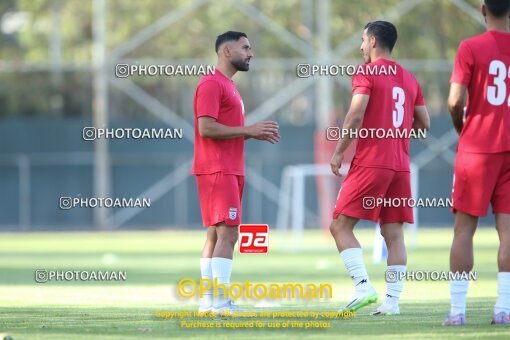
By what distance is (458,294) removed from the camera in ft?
27.2

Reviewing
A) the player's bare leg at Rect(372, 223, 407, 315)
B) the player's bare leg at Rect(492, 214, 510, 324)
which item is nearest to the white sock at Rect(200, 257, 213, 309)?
the player's bare leg at Rect(372, 223, 407, 315)

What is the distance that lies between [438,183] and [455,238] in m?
25.6

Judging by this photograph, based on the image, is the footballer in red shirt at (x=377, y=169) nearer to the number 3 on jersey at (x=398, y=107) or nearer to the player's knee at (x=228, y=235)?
the number 3 on jersey at (x=398, y=107)

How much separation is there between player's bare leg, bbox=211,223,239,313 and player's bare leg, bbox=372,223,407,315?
1196 mm

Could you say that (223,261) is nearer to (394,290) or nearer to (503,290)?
(394,290)

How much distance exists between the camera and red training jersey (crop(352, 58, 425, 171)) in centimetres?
952

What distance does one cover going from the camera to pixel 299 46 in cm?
3347

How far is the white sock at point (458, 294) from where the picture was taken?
8297 mm

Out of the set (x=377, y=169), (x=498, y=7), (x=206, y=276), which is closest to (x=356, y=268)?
(x=377, y=169)

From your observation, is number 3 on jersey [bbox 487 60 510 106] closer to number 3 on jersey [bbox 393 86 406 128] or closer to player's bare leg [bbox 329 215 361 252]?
number 3 on jersey [bbox 393 86 406 128]

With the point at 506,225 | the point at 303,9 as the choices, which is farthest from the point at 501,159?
the point at 303,9

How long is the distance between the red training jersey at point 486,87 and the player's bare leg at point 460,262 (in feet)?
1.70

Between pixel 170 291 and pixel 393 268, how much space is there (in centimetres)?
406

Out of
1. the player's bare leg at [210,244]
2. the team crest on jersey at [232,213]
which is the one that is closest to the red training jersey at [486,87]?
the team crest on jersey at [232,213]
